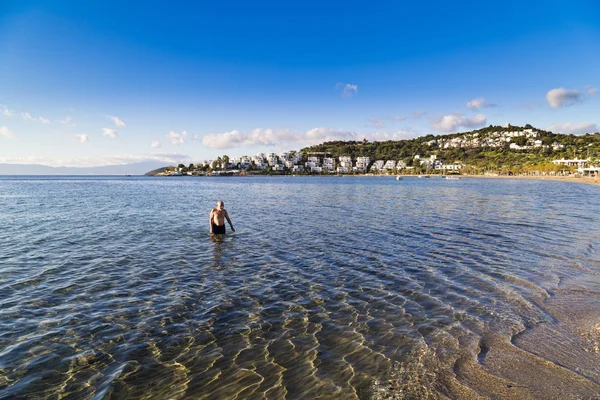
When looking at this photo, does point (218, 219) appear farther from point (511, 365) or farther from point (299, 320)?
point (511, 365)

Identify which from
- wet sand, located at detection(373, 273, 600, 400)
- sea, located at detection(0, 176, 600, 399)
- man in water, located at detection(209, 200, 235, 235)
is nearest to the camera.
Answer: wet sand, located at detection(373, 273, 600, 400)

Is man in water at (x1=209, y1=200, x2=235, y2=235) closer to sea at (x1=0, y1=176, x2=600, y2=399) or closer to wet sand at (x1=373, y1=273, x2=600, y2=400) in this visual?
sea at (x1=0, y1=176, x2=600, y2=399)

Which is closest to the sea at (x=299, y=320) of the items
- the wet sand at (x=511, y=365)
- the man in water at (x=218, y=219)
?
the wet sand at (x=511, y=365)

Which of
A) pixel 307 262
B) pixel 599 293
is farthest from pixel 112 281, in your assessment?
pixel 599 293

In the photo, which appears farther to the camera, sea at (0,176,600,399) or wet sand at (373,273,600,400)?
sea at (0,176,600,399)

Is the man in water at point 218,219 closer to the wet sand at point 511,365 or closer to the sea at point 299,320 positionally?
the sea at point 299,320

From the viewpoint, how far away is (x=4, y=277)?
11.7 m

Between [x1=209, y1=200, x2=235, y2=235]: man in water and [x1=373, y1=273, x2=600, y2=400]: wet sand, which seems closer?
[x1=373, y1=273, x2=600, y2=400]: wet sand

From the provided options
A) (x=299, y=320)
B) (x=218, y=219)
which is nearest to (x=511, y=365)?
(x=299, y=320)

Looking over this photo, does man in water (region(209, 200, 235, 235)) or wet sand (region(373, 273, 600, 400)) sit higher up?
man in water (region(209, 200, 235, 235))

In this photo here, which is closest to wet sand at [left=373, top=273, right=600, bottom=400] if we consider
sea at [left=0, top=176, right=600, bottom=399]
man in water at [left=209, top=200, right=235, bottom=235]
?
sea at [left=0, top=176, right=600, bottom=399]

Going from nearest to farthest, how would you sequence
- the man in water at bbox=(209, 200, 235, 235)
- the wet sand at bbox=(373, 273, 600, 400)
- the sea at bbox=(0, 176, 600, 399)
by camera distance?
the wet sand at bbox=(373, 273, 600, 400), the sea at bbox=(0, 176, 600, 399), the man in water at bbox=(209, 200, 235, 235)

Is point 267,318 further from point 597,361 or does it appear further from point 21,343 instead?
point 597,361

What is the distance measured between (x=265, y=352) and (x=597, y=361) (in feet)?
20.7
